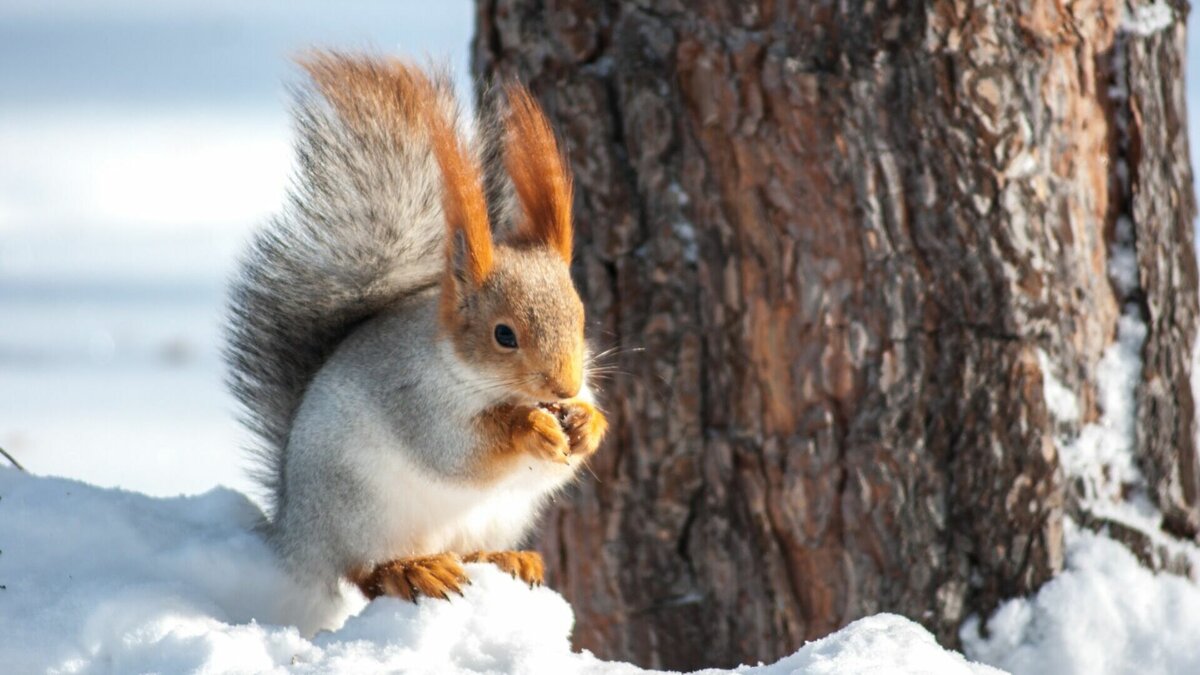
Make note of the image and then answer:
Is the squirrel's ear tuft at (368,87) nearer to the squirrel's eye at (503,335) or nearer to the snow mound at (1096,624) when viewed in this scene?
the squirrel's eye at (503,335)

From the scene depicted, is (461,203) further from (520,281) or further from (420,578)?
(420,578)

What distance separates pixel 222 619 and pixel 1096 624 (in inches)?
41.5

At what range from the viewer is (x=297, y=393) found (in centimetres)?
162

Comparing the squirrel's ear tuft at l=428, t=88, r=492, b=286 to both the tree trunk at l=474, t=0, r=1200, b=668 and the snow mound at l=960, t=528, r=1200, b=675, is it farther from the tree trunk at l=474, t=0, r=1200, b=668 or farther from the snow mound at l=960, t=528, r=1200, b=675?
Answer: the snow mound at l=960, t=528, r=1200, b=675

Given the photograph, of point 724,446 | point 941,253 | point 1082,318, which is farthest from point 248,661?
point 1082,318

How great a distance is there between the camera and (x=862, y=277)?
1.74 meters

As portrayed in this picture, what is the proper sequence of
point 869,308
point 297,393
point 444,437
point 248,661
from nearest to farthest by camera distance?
1. point 248,661
2. point 444,437
3. point 297,393
4. point 869,308

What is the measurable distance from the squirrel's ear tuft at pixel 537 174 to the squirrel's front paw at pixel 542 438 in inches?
7.1

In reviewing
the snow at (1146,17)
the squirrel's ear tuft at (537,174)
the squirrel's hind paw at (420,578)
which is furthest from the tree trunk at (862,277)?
the squirrel's hind paw at (420,578)

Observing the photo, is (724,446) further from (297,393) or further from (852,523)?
(297,393)

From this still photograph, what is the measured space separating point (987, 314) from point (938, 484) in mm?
222

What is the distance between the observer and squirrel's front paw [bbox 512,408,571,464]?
4.63 feet

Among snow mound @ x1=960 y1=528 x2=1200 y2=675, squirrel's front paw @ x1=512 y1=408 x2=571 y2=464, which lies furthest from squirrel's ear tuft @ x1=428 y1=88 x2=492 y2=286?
snow mound @ x1=960 y1=528 x2=1200 y2=675

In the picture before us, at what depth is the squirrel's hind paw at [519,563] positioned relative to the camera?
1.43 meters
